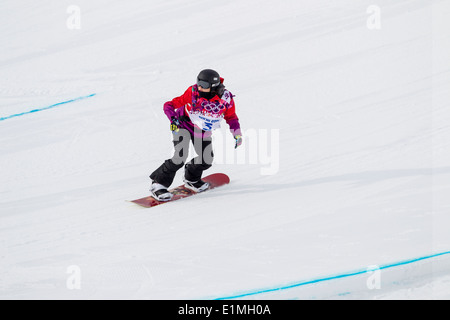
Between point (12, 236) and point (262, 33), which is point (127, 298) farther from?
point (262, 33)

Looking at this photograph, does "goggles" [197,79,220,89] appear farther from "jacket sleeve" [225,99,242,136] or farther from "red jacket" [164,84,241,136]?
"jacket sleeve" [225,99,242,136]

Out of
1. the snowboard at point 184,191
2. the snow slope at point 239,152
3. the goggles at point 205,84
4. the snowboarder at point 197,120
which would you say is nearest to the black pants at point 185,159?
the snowboarder at point 197,120

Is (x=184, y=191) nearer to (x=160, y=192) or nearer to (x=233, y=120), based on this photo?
(x=160, y=192)

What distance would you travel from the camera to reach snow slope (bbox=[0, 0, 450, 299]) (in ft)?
12.9

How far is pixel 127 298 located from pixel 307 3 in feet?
28.5

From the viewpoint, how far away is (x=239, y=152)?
21.2 ft

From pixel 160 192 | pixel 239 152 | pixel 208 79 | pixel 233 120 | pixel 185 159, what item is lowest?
pixel 160 192

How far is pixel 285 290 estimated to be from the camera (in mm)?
3631

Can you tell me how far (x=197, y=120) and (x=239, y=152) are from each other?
5.32 feet

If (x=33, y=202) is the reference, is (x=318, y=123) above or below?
above

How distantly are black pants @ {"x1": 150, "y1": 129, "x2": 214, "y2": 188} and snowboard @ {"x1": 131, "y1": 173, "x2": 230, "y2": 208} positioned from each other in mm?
150

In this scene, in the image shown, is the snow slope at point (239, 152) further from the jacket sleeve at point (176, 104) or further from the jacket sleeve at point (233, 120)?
the jacket sleeve at point (176, 104)

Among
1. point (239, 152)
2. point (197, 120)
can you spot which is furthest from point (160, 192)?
point (239, 152)

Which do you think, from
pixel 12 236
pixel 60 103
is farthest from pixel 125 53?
pixel 12 236
